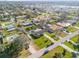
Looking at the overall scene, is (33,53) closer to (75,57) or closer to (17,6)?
(75,57)

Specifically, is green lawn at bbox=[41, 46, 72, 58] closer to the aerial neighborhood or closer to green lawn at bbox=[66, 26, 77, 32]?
the aerial neighborhood

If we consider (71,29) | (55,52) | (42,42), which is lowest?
(55,52)

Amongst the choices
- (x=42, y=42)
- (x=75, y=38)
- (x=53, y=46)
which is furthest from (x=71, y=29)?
(x=42, y=42)

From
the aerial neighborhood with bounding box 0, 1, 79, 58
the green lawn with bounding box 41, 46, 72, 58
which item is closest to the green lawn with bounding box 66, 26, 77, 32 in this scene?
the aerial neighborhood with bounding box 0, 1, 79, 58

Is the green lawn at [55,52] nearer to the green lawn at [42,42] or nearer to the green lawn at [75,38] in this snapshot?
the green lawn at [42,42]

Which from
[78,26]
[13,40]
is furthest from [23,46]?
[78,26]

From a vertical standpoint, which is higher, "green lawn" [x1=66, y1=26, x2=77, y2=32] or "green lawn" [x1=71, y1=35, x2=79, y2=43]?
"green lawn" [x1=66, y1=26, x2=77, y2=32]

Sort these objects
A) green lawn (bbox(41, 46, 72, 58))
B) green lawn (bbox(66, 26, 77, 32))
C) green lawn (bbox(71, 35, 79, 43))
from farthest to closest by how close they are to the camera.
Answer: green lawn (bbox(66, 26, 77, 32)) → green lawn (bbox(71, 35, 79, 43)) → green lawn (bbox(41, 46, 72, 58))

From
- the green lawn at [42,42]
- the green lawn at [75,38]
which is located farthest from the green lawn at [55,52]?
the green lawn at [75,38]

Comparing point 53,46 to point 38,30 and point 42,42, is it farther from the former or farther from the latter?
point 38,30

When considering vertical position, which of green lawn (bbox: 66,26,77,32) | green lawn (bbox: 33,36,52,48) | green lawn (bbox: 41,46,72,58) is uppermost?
green lawn (bbox: 66,26,77,32)
